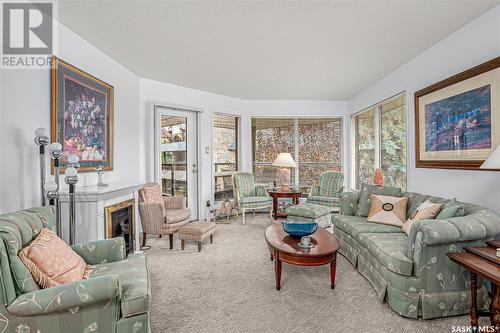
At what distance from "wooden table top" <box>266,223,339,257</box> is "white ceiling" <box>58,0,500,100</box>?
7.31ft

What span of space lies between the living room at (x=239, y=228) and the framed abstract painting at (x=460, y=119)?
2 centimetres

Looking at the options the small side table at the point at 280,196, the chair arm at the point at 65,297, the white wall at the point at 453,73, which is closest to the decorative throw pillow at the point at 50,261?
the chair arm at the point at 65,297

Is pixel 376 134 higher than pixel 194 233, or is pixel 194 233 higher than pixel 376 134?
pixel 376 134

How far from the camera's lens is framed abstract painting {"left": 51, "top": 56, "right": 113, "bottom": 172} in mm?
2576

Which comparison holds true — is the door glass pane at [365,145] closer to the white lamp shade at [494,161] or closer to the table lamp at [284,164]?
the table lamp at [284,164]

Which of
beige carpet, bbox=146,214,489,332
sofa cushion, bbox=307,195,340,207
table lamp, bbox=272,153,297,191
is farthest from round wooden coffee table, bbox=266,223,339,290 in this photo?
table lamp, bbox=272,153,297,191

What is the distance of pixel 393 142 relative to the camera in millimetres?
4223

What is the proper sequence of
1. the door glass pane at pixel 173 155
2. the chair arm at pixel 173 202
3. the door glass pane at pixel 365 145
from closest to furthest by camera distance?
the chair arm at pixel 173 202 → the door glass pane at pixel 173 155 → the door glass pane at pixel 365 145

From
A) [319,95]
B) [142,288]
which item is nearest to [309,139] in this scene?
[319,95]

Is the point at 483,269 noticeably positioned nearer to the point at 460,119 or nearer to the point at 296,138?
the point at 460,119

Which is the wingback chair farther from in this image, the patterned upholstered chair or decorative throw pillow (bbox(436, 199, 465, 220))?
decorative throw pillow (bbox(436, 199, 465, 220))

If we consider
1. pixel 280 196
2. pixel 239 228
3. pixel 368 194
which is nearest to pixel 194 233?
pixel 239 228

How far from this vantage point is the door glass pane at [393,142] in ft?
13.0

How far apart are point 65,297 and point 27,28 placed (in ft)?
7.91
